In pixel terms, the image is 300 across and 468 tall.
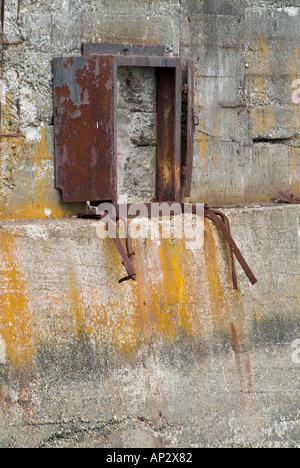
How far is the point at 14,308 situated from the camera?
3828 millimetres

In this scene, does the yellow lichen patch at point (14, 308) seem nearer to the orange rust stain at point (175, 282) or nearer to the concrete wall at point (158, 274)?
the concrete wall at point (158, 274)

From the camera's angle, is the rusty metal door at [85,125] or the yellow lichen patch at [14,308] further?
the rusty metal door at [85,125]

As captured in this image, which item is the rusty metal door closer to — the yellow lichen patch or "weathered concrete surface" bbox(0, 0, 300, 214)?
"weathered concrete surface" bbox(0, 0, 300, 214)

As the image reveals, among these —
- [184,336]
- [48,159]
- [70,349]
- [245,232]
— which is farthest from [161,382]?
[48,159]

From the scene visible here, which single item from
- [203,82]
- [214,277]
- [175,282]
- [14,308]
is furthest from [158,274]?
[203,82]

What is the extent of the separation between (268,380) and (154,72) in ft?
6.58

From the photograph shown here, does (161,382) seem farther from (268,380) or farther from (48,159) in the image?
(48,159)

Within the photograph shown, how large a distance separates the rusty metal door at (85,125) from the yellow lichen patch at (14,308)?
54cm

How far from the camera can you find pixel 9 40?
3.98m

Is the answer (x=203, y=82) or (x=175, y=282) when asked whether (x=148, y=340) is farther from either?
(x=203, y=82)

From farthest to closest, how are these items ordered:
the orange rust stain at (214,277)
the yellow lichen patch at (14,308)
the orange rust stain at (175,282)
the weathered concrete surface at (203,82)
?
the orange rust stain at (214,277) → the orange rust stain at (175,282) → the weathered concrete surface at (203,82) → the yellow lichen patch at (14,308)

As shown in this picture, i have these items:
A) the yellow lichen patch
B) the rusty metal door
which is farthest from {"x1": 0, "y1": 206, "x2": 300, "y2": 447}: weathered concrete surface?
the rusty metal door

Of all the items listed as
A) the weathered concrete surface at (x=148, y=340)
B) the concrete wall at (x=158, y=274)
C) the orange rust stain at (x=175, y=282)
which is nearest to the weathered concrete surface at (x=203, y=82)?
the concrete wall at (x=158, y=274)

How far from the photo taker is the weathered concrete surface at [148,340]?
3828mm
